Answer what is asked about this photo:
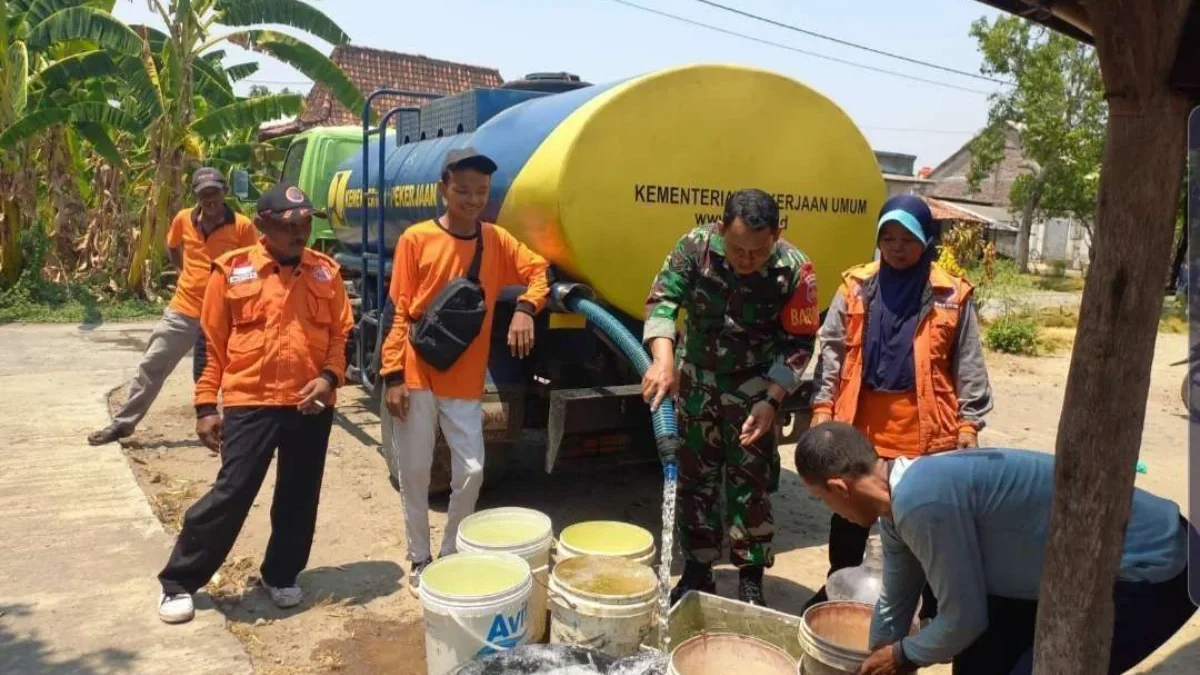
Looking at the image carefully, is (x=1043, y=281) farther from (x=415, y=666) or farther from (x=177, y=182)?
(x=415, y=666)

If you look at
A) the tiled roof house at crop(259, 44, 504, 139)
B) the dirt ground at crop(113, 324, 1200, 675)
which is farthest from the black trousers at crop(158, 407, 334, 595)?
the tiled roof house at crop(259, 44, 504, 139)

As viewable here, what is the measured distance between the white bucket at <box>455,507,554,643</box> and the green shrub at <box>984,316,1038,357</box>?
A: 413 inches

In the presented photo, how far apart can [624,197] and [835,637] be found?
2.11 metres

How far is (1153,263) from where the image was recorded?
5.21 feet

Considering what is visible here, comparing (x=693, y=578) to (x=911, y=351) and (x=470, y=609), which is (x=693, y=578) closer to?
(x=470, y=609)

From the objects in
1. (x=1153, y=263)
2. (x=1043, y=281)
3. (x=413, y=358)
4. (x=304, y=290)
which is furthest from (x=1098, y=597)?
(x=1043, y=281)

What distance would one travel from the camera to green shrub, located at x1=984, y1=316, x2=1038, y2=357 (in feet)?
39.9

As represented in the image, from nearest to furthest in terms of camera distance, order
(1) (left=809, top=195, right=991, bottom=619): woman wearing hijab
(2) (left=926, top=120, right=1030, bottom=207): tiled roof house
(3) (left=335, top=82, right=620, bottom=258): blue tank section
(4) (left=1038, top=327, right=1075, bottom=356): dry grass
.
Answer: (1) (left=809, top=195, right=991, bottom=619): woman wearing hijab, (3) (left=335, top=82, right=620, bottom=258): blue tank section, (4) (left=1038, top=327, right=1075, bottom=356): dry grass, (2) (left=926, top=120, right=1030, bottom=207): tiled roof house

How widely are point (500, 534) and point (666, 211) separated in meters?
1.68

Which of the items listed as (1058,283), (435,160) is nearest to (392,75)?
(435,160)

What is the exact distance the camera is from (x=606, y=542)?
11.1ft

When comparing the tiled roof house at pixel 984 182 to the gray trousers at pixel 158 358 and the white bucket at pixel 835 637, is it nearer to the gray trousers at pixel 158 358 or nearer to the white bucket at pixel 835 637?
the gray trousers at pixel 158 358

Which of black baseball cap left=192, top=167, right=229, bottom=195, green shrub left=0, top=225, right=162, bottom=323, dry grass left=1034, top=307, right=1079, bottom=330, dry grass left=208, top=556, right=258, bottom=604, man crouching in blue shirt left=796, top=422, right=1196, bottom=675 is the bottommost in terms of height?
dry grass left=208, top=556, right=258, bottom=604

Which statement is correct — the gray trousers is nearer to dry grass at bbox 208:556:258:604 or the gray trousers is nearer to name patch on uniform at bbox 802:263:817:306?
dry grass at bbox 208:556:258:604
